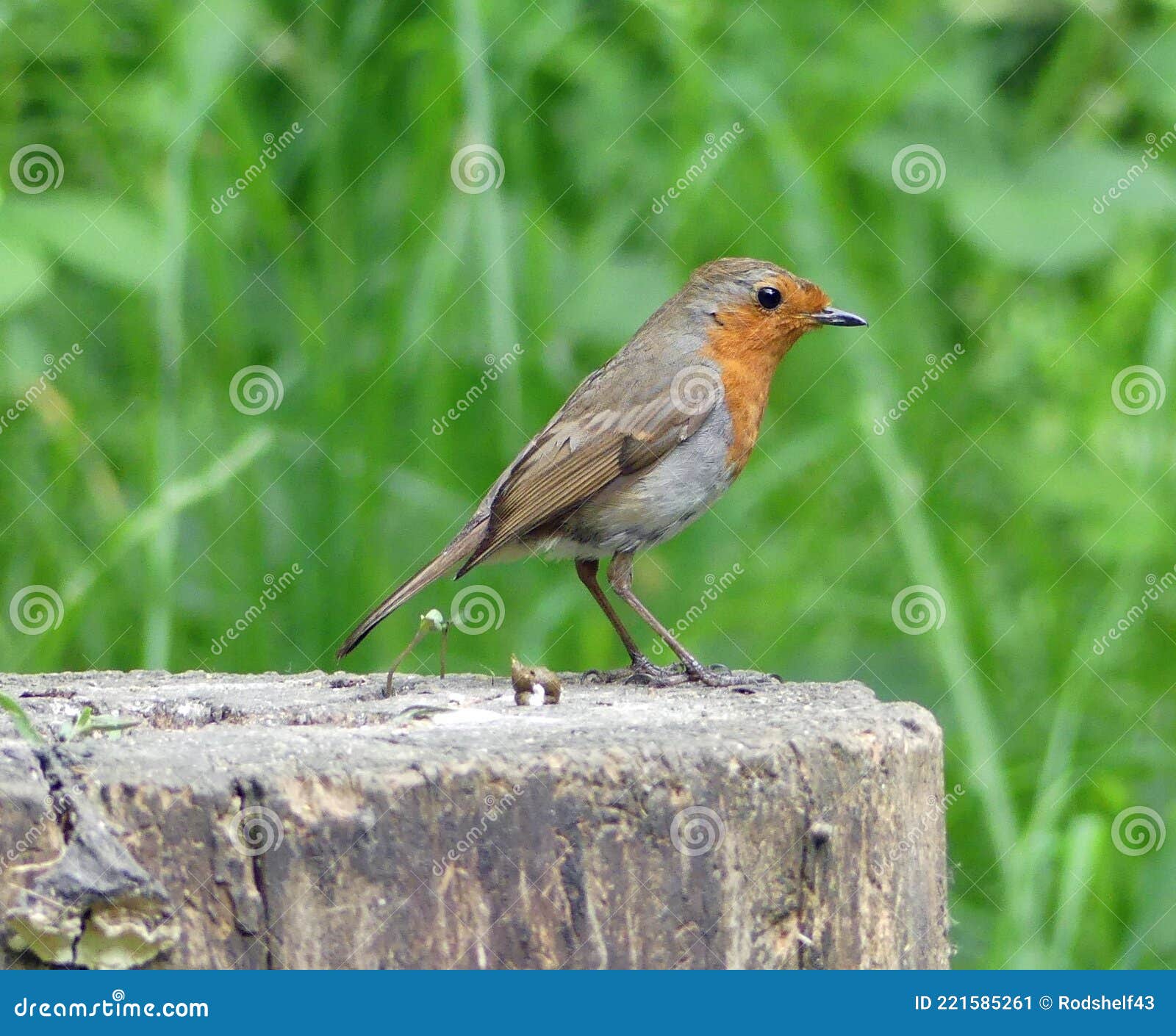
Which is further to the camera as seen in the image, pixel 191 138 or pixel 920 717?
pixel 191 138

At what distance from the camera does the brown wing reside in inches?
175

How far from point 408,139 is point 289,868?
310cm

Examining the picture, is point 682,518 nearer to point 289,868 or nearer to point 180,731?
point 180,731

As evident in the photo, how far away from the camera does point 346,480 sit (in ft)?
14.8

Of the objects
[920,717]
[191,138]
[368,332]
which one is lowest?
[920,717]

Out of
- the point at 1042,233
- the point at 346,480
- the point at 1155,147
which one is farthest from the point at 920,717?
the point at 1155,147
